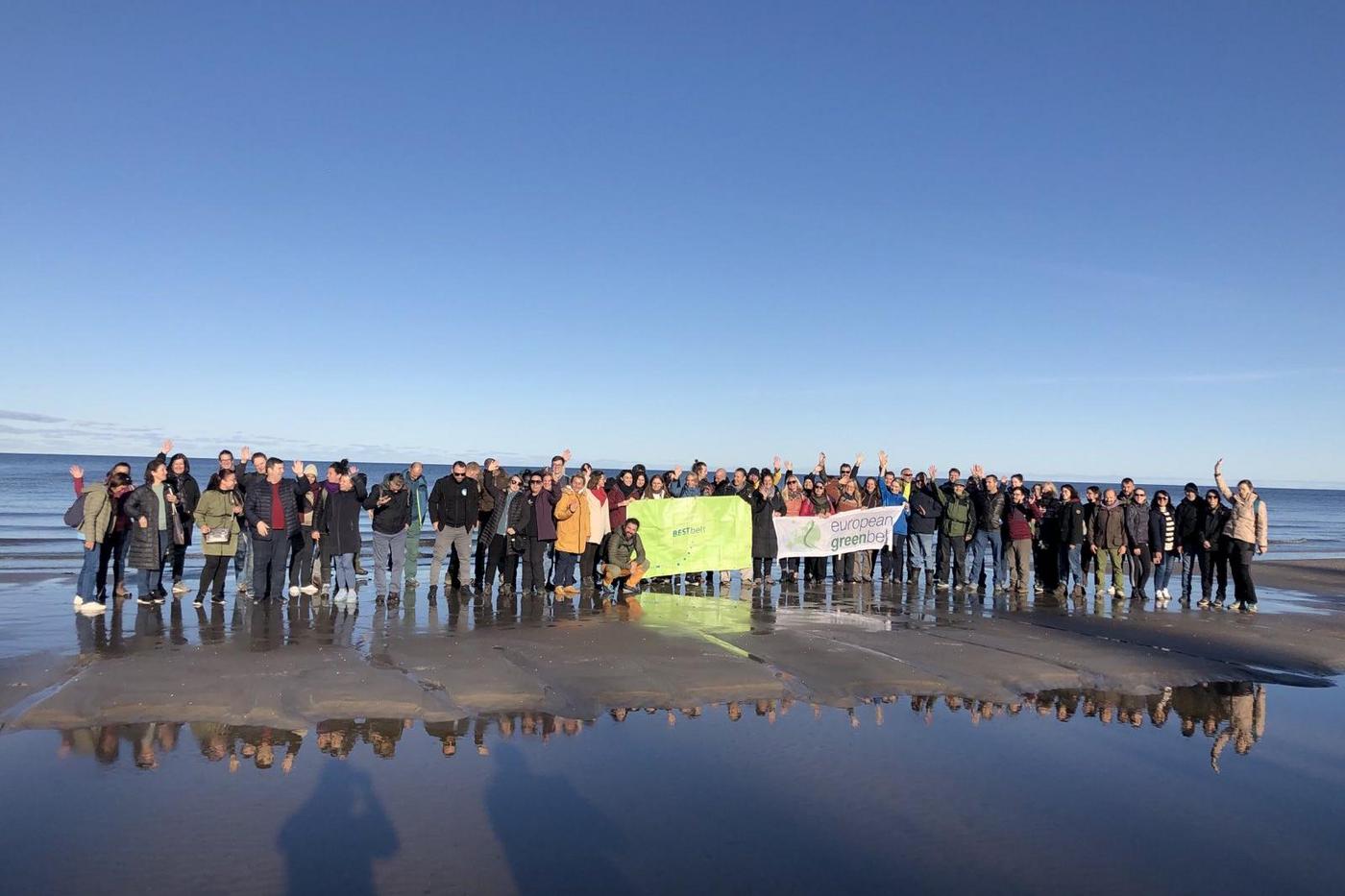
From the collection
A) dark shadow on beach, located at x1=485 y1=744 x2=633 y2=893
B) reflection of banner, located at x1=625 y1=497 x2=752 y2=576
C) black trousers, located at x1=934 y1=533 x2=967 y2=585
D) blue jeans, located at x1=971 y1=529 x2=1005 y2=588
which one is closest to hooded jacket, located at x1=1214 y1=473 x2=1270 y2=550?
blue jeans, located at x1=971 y1=529 x2=1005 y2=588

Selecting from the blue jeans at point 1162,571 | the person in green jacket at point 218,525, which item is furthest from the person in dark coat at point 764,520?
the person in green jacket at point 218,525

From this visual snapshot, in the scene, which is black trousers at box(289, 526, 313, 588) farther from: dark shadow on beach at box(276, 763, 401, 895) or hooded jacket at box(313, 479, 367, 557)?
dark shadow on beach at box(276, 763, 401, 895)

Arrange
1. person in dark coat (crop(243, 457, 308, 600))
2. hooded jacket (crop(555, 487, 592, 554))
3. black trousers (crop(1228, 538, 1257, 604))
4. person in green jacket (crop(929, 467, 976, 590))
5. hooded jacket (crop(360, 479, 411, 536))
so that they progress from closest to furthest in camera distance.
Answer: person in dark coat (crop(243, 457, 308, 600)), hooded jacket (crop(360, 479, 411, 536)), hooded jacket (crop(555, 487, 592, 554)), black trousers (crop(1228, 538, 1257, 604)), person in green jacket (crop(929, 467, 976, 590))

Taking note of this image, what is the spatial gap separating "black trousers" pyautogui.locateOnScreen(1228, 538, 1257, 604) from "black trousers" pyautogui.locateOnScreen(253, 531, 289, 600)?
14.8 meters

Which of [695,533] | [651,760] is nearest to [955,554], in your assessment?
[695,533]

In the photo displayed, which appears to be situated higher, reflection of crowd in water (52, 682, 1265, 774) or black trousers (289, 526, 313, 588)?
black trousers (289, 526, 313, 588)

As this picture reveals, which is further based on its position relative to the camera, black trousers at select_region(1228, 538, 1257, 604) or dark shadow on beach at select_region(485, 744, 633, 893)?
black trousers at select_region(1228, 538, 1257, 604)

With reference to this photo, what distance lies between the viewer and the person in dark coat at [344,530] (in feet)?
42.2

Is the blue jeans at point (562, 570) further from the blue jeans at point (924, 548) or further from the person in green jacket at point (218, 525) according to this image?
the blue jeans at point (924, 548)

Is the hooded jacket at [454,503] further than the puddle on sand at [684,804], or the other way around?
the hooded jacket at [454,503]

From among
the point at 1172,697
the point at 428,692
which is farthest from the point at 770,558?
the point at 428,692

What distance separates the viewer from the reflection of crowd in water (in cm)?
658

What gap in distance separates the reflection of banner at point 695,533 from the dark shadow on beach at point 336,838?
10392 mm

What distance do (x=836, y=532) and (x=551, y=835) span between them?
1287 cm
